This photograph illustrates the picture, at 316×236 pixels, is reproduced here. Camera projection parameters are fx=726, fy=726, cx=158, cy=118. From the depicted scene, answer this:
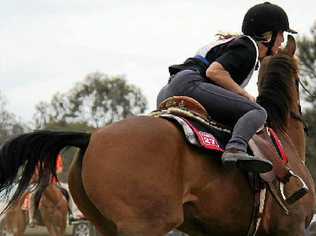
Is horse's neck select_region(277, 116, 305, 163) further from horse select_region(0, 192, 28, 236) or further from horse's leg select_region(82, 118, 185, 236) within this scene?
horse select_region(0, 192, 28, 236)

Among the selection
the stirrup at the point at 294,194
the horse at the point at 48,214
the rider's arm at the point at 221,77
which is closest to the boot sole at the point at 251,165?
the stirrup at the point at 294,194

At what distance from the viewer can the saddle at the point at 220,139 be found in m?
6.23

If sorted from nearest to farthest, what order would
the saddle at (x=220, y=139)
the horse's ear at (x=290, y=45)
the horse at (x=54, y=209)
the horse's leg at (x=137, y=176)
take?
the horse's leg at (x=137, y=176), the saddle at (x=220, y=139), the horse's ear at (x=290, y=45), the horse at (x=54, y=209)

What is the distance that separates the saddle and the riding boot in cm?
18

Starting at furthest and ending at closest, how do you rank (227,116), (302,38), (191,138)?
(302,38), (227,116), (191,138)

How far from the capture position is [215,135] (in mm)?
6484

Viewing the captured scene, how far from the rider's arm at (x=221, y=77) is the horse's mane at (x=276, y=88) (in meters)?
0.81

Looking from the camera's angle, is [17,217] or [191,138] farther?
[17,217]

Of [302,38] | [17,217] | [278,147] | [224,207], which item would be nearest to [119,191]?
[224,207]

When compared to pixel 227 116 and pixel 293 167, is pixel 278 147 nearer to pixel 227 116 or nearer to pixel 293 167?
pixel 293 167

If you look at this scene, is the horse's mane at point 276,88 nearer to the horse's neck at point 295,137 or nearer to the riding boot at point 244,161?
the horse's neck at point 295,137

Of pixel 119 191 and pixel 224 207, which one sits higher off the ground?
pixel 119 191

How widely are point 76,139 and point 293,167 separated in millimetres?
2202

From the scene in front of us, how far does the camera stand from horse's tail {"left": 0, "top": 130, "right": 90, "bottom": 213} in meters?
6.16
